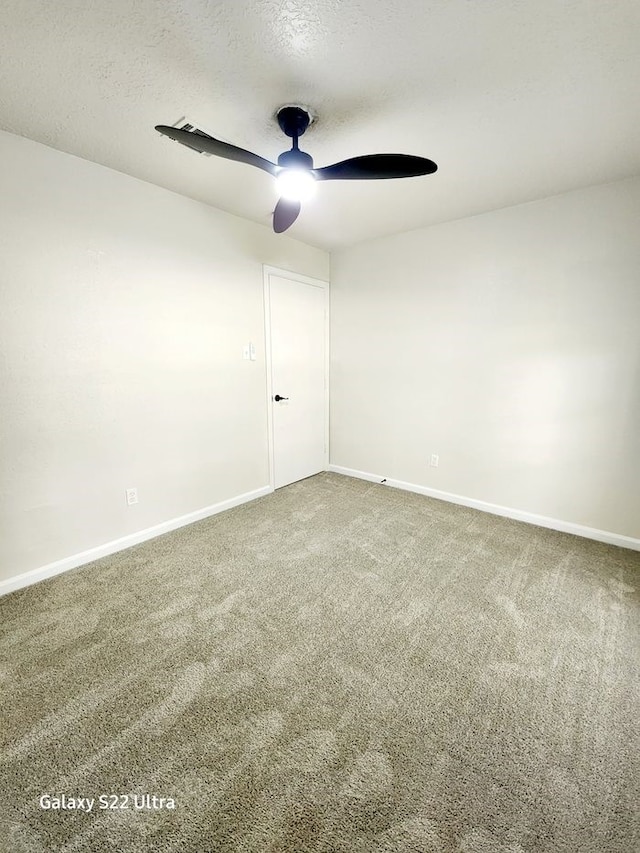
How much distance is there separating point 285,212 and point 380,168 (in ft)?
2.29

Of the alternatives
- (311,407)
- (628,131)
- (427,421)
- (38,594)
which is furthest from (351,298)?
(38,594)

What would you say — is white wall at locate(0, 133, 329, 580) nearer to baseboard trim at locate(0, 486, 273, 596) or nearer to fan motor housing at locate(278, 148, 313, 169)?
baseboard trim at locate(0, 486, 273, 596)

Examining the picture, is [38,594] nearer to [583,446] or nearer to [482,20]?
[482,20]

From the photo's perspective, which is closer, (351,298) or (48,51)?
(48,51)

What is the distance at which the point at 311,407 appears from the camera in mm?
4016

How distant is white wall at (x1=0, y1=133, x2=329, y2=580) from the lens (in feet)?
6.72

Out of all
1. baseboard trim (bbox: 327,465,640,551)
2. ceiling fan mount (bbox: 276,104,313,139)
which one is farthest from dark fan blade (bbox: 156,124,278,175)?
baseboard trim (bbox: 327,465,640,551)

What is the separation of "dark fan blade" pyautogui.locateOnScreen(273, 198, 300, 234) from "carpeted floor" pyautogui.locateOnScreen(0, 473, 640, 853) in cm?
218

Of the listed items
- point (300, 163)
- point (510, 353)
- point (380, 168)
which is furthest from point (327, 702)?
point (510, 353)

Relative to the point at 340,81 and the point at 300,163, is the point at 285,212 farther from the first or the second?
the point at 340,81

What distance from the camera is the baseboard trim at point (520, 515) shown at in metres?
2.68

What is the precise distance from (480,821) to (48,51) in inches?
121

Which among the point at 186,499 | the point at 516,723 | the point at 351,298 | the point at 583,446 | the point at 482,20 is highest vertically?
the point at 482,20

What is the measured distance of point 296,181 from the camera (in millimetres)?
1721
